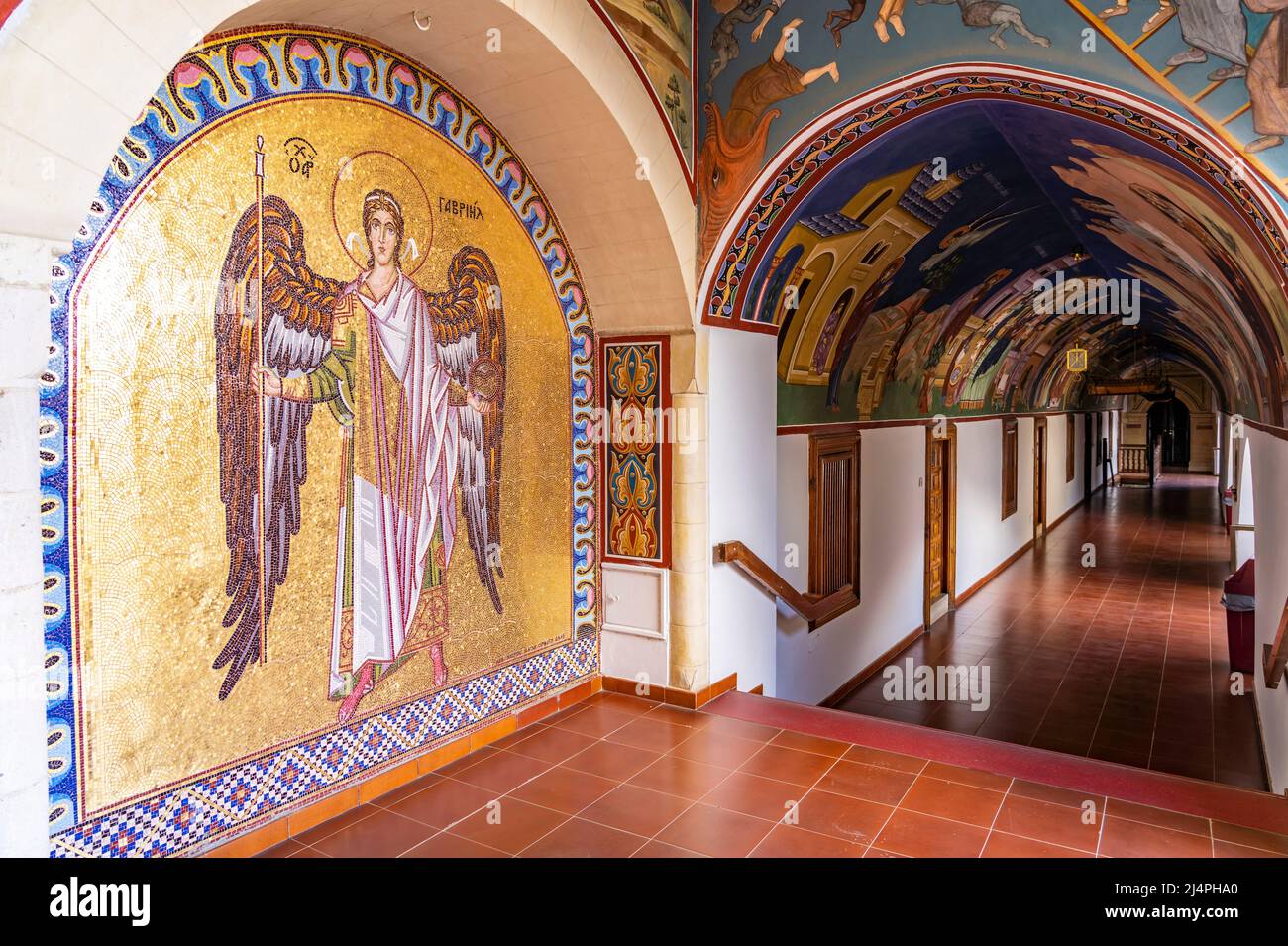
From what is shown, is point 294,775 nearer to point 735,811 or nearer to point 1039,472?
point 735,811

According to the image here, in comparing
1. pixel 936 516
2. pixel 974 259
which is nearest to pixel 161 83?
pixel 974 259

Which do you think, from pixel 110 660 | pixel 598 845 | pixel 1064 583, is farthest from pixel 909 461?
pixel 110 660

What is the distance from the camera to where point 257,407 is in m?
3.64

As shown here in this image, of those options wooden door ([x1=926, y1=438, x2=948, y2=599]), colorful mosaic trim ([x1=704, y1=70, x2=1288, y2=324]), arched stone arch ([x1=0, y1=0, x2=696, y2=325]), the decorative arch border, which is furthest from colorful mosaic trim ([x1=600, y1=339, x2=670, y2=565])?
wooden door ([x1=926, y1=438, x2=948, y2=599])

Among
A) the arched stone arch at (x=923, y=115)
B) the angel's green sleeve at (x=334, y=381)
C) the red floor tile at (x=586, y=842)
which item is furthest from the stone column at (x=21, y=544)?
the arched stone arch at (x=923, y=115)

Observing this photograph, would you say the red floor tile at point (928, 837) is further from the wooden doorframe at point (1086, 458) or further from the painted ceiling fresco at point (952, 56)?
the wooden doorframe at point (1086, 458)

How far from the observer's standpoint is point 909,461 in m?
10.5

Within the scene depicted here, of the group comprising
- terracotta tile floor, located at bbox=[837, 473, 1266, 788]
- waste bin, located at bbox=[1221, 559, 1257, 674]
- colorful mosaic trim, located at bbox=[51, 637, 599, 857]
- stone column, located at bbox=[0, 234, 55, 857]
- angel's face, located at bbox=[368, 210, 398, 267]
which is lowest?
terracotta tile floor, located at bbox=[837, 473, 1266, 788]

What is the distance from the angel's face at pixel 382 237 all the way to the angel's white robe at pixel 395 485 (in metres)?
0.15

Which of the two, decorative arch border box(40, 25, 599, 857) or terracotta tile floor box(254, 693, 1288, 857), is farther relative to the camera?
terracotta tile floor box(254, 693, 1288, 857)

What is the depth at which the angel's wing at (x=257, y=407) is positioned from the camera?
354 cm

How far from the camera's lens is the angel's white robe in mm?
4148

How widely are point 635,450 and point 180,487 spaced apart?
3.08 meters

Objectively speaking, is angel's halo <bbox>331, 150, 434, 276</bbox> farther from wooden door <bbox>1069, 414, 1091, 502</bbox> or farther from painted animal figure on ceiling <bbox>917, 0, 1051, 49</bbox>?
wooden door <bbox>1069, 414, 1091, 502</bbox>
